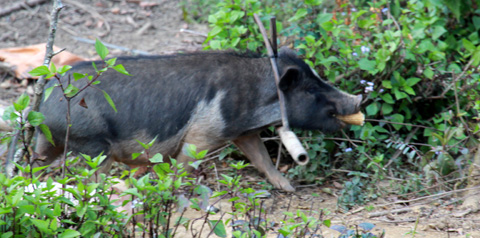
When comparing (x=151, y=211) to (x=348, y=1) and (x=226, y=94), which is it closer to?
(x=226, y=94)

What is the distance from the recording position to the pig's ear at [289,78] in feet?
16.8

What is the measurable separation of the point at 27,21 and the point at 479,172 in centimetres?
711

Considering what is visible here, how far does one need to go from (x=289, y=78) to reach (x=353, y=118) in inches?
28.3

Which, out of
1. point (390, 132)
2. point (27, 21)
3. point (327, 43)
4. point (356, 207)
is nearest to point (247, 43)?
point (327, 43)

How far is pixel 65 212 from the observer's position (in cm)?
330

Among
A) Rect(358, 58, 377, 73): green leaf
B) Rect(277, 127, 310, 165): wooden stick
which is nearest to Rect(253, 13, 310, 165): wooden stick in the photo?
Rect(277, 127, 310, 165): wooden stick

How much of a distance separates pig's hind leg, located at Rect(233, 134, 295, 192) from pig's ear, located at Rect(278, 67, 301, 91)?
0.66 metres

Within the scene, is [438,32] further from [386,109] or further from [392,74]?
[386,109]

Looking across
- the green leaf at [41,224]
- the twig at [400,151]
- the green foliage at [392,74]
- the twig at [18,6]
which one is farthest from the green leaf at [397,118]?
the twig at [18,6]

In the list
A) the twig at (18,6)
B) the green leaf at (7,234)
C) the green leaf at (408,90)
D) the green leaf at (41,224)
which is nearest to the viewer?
the green leaf at (41,224)

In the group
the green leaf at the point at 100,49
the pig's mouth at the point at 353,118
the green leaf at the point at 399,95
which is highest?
the green leaf at the point at 100,49

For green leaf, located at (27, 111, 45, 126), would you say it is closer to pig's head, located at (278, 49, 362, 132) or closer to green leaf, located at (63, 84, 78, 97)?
green leaf, located at (63, 84, 78, 97)

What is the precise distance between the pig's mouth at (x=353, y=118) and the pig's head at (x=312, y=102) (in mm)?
25

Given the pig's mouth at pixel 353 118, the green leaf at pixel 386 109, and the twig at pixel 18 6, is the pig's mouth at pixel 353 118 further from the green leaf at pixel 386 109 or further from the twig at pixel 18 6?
the twig at pixel 18 6
